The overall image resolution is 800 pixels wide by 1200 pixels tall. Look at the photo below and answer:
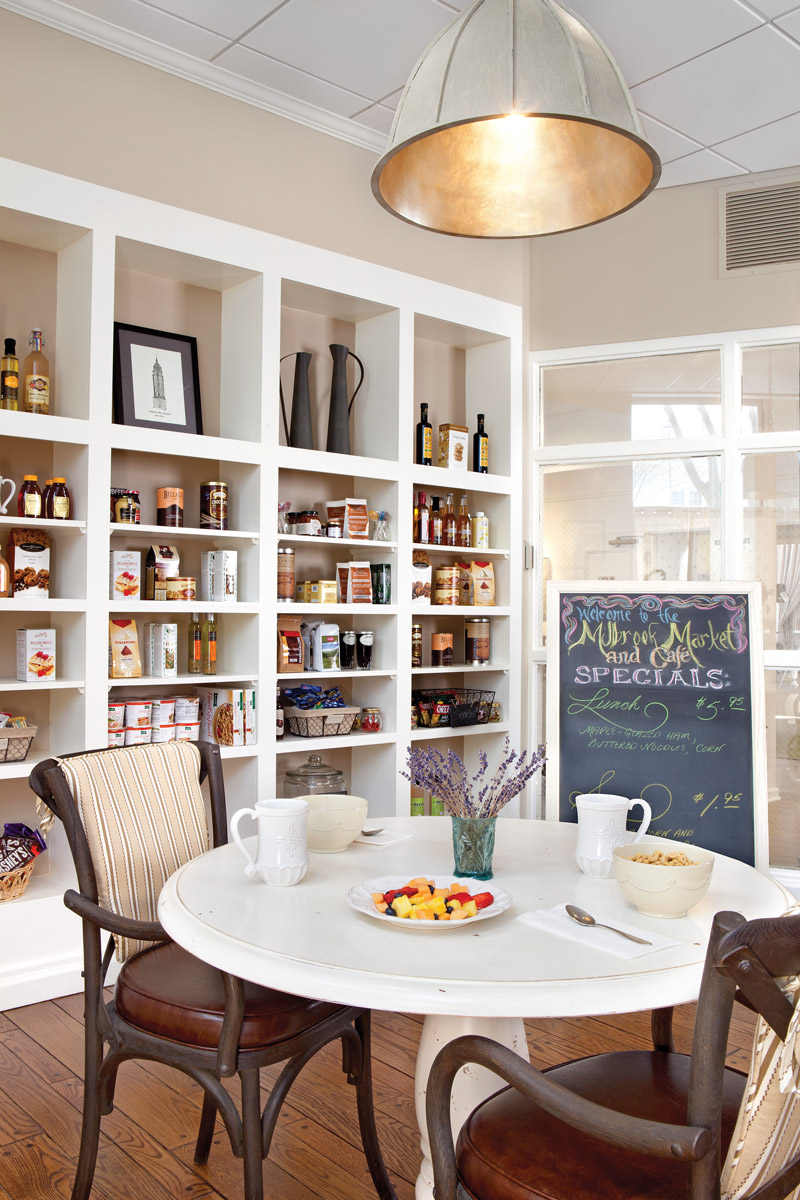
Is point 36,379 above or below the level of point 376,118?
below

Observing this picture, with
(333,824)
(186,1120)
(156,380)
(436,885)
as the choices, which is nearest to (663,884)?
(436,885)

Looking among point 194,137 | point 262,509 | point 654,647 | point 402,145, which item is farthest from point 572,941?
point 194,137

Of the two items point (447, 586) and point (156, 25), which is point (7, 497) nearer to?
point (156, 25)

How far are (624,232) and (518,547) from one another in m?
1.51

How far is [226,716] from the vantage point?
3527 mm

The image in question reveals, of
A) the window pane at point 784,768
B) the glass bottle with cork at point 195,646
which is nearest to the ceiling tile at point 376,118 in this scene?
the glass bottle with cork at point 195,646

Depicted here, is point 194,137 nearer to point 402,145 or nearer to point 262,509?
point 262,509

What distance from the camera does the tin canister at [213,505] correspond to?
3574 millimetres

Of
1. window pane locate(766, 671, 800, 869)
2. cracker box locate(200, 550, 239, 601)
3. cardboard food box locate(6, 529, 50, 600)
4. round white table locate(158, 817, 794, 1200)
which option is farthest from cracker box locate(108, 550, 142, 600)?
window pane locate(766, 671, 800, 869)

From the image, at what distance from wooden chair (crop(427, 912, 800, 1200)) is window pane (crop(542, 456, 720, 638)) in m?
2.96

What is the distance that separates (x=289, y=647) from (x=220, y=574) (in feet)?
1.35

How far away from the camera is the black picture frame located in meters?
3.39

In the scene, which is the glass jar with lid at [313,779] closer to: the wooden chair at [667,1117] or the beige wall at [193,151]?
the beige wall at [193,151]

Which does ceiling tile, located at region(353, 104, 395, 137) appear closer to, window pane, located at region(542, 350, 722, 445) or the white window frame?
the white window frame
